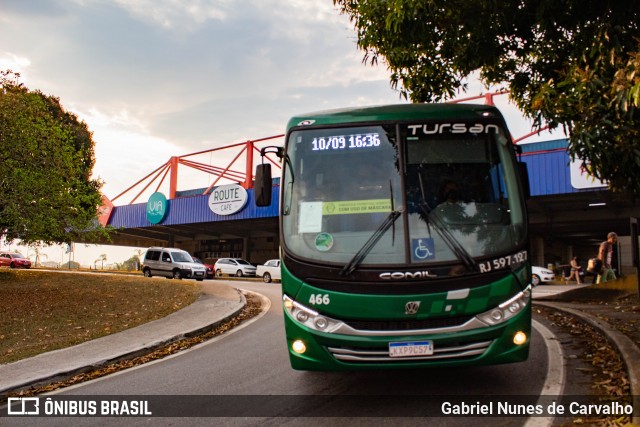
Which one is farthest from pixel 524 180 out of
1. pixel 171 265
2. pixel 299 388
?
pixel 171 265

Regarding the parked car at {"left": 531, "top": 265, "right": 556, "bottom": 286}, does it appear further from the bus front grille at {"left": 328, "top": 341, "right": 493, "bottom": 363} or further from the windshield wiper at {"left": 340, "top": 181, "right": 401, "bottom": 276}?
the windshield wiper at {"left": 340, "top": 181, "right": 401, "bottom": 276}

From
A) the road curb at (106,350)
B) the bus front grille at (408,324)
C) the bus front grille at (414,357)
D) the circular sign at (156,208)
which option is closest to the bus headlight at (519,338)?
the bus front grille at (414,357)

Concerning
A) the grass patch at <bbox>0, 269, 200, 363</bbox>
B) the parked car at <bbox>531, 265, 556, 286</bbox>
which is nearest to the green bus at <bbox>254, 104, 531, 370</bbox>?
the grass patch at <bbox>0, 269, 200, 363</bbox>

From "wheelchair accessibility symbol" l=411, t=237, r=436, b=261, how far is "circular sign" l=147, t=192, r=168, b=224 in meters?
44.9

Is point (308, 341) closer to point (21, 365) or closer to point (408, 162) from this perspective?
point (408, 162)

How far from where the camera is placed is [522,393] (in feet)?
17.3

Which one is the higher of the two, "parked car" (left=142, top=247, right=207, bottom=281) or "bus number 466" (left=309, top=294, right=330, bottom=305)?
"bus number 466" (left=309, top=294, right=330, bottom=305)

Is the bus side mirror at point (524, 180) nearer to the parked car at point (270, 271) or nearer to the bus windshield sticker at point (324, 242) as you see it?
the bus windshield sticker at point (324, 242)

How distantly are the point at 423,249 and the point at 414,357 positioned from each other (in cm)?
99

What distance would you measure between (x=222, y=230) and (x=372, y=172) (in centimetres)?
4886

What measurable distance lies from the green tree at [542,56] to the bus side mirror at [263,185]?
3182 mm

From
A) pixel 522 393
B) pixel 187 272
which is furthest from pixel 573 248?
pixel 522 393

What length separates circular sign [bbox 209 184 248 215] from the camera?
40656 mm

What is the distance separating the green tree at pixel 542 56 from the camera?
5770mm
